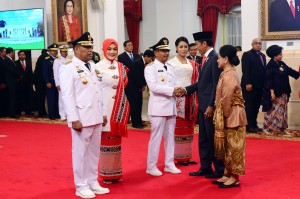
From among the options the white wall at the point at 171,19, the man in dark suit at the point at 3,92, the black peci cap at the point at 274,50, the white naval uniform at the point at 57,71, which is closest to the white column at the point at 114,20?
the white naval uniform at the point at 57,71

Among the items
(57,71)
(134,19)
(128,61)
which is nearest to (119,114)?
(128,61)

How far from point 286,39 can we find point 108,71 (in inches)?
194

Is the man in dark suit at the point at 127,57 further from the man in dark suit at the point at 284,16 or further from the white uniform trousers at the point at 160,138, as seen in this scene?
the white uniform trousers at the point at 160,138

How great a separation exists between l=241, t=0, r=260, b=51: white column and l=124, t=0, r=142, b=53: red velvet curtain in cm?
705

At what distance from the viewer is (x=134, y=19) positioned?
16.4 metres

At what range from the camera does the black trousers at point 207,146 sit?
5395mm

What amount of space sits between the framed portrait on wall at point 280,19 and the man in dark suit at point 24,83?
18.1 ft

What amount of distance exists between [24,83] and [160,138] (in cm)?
706

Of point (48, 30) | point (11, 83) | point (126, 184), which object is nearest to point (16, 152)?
point (126, 184)

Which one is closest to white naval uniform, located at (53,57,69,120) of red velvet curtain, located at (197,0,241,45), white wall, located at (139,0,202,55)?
white wall, located at (139,0,202,55)

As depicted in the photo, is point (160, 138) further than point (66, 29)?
No

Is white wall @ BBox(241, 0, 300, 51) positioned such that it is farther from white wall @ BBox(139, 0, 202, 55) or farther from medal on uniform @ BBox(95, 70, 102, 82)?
white wall @ BBox(139, 0, 202, 55)

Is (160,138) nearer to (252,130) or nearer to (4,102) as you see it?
(252,130)

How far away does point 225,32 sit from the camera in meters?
15.7
